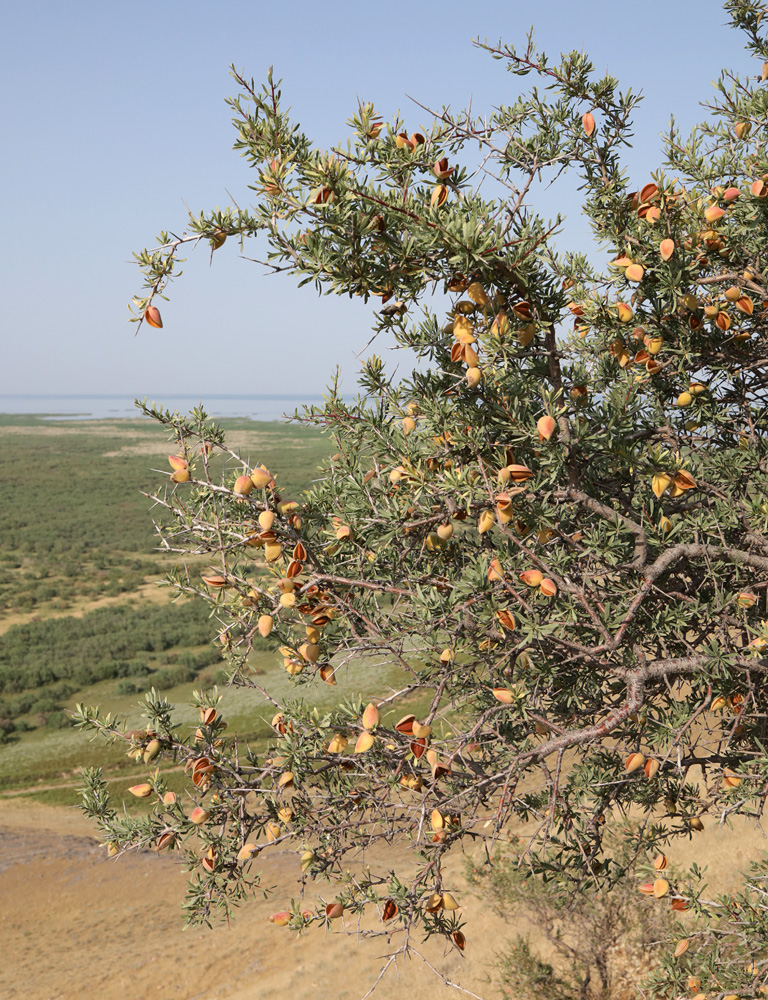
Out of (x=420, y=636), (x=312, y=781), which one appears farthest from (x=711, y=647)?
(x=312, y=781)

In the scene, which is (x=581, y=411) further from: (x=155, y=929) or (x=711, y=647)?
(x=155, y=929)

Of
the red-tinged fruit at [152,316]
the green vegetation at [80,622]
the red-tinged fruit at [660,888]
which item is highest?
the red-tinged fruit at [152,316]

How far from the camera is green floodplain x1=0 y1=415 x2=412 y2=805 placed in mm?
17531

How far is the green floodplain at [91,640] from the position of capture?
17.5 metres

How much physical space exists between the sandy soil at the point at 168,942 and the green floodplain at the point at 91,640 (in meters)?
2.11

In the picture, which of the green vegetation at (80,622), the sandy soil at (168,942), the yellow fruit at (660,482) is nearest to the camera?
the yellow fruit at (660,482)

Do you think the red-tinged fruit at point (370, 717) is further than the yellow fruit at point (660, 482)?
No

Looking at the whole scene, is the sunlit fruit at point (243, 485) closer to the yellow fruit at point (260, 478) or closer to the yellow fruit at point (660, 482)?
the yellow fruit at point (260, 478)

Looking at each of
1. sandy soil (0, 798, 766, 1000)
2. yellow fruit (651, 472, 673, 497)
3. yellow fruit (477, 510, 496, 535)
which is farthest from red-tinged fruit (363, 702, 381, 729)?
sandy soil (0, 798, 766, 1000)

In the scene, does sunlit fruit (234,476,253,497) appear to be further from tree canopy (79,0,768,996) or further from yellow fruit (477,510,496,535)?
yellow fruit (477,510,496,535)

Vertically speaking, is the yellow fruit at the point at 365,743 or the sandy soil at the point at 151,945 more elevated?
the yellow fruit at the point at 365,743

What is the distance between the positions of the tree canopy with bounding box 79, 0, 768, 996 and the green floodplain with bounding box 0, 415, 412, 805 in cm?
34

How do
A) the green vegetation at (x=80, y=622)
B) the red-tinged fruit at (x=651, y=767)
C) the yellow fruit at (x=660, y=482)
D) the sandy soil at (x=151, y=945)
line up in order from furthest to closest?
the green vegetation at (x=80, y=622) < the sandy soil at (x=151, y=945) < the yellow fruit at (x=660, y=482) < the red-tinged fruit at (x=651, y=767)

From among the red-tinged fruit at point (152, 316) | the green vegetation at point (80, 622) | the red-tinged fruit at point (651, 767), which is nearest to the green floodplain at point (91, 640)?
the green vegetation at point (80, 622)
